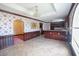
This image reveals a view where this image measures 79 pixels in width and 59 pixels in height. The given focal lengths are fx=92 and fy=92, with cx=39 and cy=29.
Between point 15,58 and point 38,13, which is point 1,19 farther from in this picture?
point 15,58

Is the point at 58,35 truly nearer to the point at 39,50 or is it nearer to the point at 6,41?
the point at 39,50

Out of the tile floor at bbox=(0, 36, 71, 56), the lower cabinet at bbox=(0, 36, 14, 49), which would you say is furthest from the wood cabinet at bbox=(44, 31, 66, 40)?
the lower cabinet at bbox=(0, 36, 14, 49)

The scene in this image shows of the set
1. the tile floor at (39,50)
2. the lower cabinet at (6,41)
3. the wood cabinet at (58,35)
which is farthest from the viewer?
the lower cabinet at (6,41)

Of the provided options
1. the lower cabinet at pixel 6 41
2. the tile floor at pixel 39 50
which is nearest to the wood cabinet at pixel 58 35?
the tile floor at pixel 39 50

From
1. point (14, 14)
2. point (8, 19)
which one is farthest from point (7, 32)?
point (14, 14)

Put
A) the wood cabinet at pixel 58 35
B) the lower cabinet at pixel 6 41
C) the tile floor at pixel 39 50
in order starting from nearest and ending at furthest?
the tile floor at pixel 39 50 < the wood cabinet at pixel 58 35 < the lower cabinet at pixel 6 41

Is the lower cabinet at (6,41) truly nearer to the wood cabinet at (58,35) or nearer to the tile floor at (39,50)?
the tile floor at (39,50)

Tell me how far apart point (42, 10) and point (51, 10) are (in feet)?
0.86

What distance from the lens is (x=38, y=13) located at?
2.80 meters

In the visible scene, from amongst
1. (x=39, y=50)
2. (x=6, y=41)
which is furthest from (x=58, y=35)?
(x=6, y=41)

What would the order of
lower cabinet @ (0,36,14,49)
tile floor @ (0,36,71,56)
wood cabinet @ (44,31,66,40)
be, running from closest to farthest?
tile floor @ (0,36,71,56), wood cabinet @ (44,31,66,40), lower cabinet @ (0,36,14,49)

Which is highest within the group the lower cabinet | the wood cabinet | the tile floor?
the wood cabinet

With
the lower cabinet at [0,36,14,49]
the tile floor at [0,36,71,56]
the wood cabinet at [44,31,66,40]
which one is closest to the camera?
the tile floor at [0,36,71,56]

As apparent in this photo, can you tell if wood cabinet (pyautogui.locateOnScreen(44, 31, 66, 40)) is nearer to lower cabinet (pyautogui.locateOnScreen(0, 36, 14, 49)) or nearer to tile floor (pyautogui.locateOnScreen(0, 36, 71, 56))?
tile floor (pyautogui.locateOnScreen(0, 36, 71, 56))
